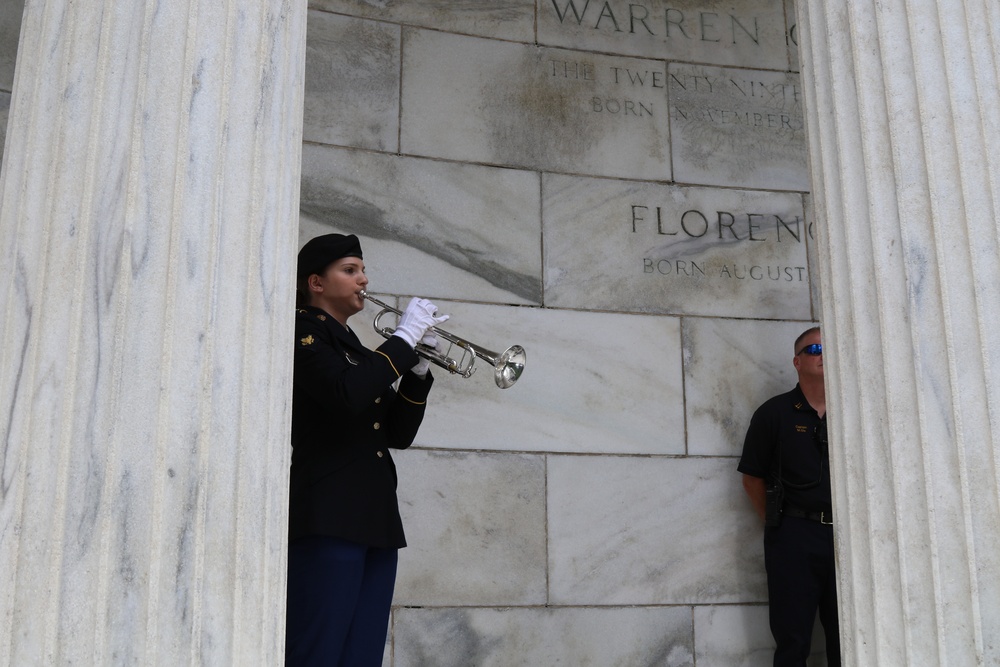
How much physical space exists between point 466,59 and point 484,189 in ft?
3.29

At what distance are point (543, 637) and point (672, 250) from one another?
2.89 m

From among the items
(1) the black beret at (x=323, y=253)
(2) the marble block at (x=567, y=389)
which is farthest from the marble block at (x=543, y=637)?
(1) the black beret at (x=323, y=253)

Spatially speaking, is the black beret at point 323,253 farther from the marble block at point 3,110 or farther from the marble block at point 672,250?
the marble block at point 672,250

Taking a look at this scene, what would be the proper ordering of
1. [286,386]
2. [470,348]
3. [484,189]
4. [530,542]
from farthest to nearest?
[484,189]
[530,542]
[470,348]
[286,386]

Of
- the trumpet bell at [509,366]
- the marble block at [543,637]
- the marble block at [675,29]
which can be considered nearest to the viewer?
the trumpet bell at [509,366]

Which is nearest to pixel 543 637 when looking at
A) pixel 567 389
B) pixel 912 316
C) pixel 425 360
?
pixel 567 389

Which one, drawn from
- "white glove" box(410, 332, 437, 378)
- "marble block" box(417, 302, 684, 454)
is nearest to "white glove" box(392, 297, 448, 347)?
"white glove" box(410, 332, 437, 378)

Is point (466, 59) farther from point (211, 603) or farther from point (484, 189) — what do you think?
point (211, 603)

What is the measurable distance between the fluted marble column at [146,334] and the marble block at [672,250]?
4.20m

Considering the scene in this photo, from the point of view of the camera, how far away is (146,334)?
4.17m

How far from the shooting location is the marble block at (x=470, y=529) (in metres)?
7.82

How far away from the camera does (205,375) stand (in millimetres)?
4211

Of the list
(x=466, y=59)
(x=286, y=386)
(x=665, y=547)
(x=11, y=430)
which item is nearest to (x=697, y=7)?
(x=466, y=59)

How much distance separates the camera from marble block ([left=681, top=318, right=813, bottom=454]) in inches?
340
